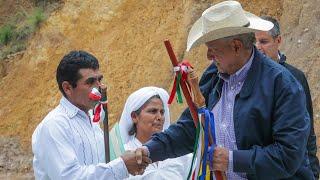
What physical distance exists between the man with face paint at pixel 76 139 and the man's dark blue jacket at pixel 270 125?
0.81 m

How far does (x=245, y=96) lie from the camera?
3.79 m

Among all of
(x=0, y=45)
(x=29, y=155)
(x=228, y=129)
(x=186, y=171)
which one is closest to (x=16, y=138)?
(x=29, y=155)

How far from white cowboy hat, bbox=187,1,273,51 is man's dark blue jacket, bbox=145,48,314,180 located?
18 centimetres

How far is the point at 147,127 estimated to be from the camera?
573 cm

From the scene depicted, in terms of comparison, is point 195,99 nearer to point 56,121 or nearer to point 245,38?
point 245,38

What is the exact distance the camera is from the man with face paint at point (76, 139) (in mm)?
4520

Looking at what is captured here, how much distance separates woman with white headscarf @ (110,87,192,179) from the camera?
18.0 ft

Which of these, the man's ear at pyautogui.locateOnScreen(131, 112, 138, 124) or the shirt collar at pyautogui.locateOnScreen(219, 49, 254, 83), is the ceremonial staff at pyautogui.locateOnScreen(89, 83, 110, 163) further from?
the shirt collar at pyautogui.locateOnScreen(219, 49, 254, 83)

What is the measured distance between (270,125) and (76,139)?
1527 millimetres

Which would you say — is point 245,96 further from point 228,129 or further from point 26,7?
point 26,7

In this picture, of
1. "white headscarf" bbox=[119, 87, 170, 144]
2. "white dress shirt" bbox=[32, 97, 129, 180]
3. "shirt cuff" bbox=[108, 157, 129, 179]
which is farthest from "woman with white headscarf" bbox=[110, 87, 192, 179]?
"shirt cuff" bbox=[108, 157, 129, 179]

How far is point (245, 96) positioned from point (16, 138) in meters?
14.0

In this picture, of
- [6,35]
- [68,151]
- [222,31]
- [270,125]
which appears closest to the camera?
[270,125]

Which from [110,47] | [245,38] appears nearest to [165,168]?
[245,38]
